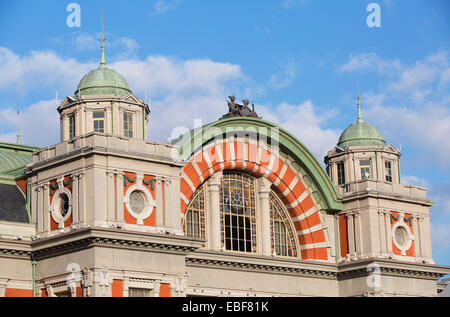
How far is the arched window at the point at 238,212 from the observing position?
5981cm

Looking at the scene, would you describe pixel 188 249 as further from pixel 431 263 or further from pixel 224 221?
pixel 431 263

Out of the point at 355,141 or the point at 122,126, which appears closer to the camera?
the point at 122,126

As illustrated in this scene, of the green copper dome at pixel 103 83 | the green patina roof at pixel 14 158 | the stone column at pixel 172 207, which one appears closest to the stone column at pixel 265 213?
the stone column at pixel 172 207

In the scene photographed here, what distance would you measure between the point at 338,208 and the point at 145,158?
15288 millimetres

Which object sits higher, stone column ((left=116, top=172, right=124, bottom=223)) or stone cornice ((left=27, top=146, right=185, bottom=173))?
stone cornice ((left=27, top=146, right=185, bottom=173))

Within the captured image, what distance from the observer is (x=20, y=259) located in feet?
176

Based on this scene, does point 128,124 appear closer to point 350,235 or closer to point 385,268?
point 350,235

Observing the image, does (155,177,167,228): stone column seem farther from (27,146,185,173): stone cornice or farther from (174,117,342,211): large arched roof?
(174,117,342,211): large arched roof

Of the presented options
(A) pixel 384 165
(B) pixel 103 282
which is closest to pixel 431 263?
(A) pixel 384 165

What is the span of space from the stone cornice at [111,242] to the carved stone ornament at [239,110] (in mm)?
9521

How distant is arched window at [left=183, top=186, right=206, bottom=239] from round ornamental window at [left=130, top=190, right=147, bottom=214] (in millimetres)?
4512

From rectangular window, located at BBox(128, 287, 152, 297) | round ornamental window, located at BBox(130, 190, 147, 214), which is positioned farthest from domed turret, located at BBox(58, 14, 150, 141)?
rectangular window, located at BBox(128, 287, 152, 297)

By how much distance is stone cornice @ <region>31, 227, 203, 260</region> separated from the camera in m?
51.0

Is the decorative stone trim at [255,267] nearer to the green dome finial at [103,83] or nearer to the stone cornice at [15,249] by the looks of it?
the stone cornice at [15,249]
